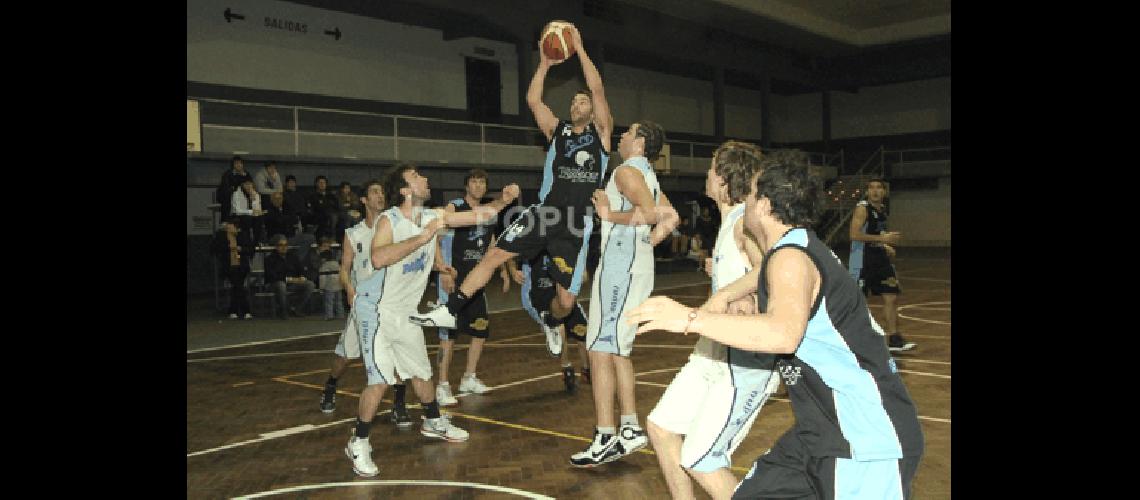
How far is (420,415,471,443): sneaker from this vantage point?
5641mm

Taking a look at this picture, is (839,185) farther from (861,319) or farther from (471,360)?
(861,319)

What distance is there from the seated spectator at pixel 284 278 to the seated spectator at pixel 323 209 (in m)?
0.74

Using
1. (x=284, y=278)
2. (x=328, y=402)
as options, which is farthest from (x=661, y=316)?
(x=284, y=278)

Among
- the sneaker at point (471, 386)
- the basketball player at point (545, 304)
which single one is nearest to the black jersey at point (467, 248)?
the basketball player at point (545, 304)

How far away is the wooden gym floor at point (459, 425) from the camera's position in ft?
15.6

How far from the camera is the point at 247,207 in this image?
13016mm

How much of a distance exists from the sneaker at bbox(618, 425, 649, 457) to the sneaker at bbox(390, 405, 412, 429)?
5.76 ft

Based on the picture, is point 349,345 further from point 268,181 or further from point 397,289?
point 268,181

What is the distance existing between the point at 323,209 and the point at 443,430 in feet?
29.4

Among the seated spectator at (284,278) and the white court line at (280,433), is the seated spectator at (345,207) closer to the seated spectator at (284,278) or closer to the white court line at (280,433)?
the seated spectator at (284,278)
